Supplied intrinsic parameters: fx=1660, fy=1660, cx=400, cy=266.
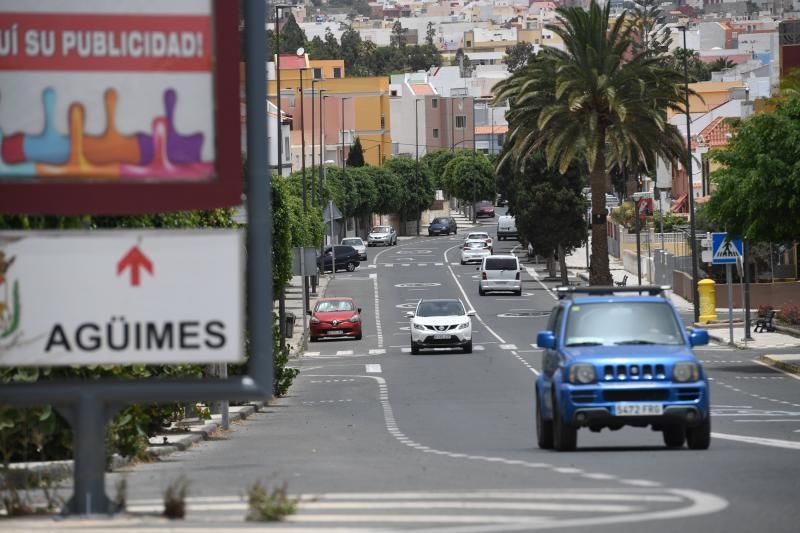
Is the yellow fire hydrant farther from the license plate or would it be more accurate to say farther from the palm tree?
the license plate

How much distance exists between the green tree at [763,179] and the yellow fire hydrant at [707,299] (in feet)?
54.7

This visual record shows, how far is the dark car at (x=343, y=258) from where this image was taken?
3674 inches

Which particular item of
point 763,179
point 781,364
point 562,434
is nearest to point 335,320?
point 781,364

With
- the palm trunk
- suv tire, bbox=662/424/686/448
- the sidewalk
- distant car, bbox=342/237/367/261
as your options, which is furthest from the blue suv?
distant car, bbox=342/237/367/261

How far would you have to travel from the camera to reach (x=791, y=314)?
56844 mm

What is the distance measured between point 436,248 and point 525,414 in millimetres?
88660

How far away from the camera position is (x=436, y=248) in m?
117

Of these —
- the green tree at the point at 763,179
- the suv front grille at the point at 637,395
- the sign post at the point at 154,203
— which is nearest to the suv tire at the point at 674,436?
the suv front grille at the point at 637,395

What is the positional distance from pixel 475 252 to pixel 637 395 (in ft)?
256

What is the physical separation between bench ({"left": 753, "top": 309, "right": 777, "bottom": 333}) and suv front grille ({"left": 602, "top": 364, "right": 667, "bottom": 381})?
121ft

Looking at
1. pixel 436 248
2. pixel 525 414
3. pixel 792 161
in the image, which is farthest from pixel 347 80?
pixel 525 414

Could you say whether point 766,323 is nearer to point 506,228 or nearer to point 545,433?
point 545,433

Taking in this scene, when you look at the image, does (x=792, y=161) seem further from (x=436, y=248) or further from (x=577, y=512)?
(x=436, y=248)

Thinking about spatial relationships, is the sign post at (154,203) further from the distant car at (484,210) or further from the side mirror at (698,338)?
the distant car at (484,210)
